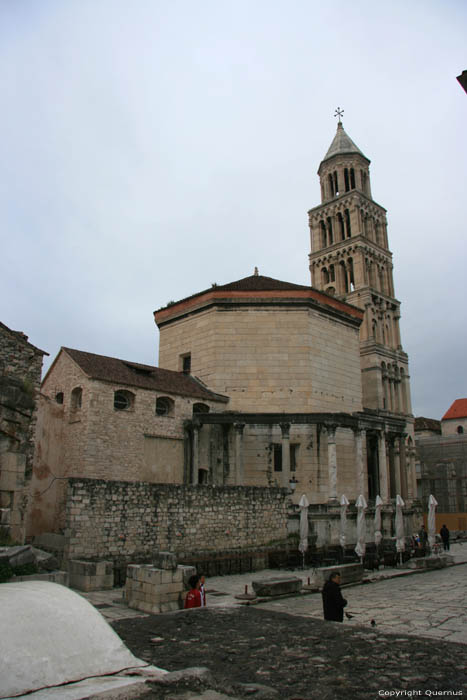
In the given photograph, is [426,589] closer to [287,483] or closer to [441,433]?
[287,483]

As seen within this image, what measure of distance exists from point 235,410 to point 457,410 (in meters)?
50.9

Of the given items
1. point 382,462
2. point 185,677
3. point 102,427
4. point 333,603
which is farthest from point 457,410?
point 185,677

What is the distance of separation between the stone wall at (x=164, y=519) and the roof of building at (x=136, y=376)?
7335mm

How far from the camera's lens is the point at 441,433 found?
2753 inches

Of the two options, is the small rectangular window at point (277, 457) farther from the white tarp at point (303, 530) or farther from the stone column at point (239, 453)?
the white tarp at point (303, 530)

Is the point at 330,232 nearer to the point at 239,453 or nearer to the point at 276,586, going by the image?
the point at 239,453

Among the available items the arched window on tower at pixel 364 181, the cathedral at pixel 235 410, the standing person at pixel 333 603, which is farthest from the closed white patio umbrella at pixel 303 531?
the arched window on tower at pixel 364 181

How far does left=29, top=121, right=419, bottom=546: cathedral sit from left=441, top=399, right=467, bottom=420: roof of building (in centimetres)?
3494

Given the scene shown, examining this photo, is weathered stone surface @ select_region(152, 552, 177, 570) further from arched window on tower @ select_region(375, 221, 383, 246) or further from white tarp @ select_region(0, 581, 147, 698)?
arched window on tower @ select_region(375, 221, 383, 246)

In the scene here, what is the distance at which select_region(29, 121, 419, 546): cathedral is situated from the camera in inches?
888

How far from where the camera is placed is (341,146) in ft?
193

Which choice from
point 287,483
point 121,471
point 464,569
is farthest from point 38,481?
point 464,569

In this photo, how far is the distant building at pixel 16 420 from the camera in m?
13.6

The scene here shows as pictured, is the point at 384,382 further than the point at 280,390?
Yes
